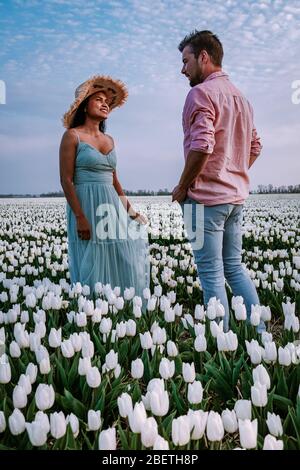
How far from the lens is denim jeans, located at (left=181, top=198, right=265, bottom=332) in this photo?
3.49m

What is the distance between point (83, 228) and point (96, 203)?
13.5 inches

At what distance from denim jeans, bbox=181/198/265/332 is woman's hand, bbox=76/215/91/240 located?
4.31ft

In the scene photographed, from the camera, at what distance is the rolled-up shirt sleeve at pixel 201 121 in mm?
3209

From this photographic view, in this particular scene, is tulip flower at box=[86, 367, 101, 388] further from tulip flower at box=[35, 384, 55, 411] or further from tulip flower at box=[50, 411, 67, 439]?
tulip flower at box=[50, 411, 67, 439]

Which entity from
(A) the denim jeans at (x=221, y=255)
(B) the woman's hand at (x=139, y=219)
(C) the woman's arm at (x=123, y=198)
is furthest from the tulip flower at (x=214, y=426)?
(C) the woman's arm at (x=123, y=198)

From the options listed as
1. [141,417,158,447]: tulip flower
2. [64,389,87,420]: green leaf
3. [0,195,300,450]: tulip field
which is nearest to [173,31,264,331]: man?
[0,195,300,450]: tulip field

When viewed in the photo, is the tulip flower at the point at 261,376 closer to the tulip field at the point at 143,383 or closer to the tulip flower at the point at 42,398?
the tulip field at the point at 143,383

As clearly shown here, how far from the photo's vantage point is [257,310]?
3291 mm

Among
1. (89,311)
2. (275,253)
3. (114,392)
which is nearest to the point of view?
(114,392)

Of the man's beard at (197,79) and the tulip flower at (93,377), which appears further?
the man's beard at (197,79)
